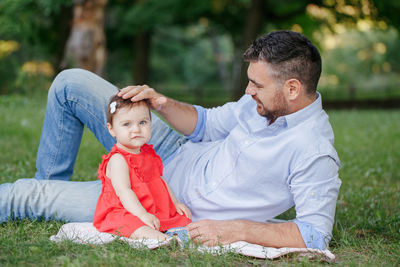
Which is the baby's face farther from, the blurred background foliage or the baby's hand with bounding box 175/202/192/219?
the blurred background foliage

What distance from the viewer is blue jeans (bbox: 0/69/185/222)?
3193 millimetres

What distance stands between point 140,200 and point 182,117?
840 millimetres

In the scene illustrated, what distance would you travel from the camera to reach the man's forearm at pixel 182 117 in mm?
3438

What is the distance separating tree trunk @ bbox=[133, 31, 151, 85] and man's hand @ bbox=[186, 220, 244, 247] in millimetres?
15527

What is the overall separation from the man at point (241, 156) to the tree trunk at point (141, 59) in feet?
48.3

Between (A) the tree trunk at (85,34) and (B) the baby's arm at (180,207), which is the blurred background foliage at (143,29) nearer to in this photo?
(A) the tree trunk at (85,34)

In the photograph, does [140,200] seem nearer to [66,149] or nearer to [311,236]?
[66,149]

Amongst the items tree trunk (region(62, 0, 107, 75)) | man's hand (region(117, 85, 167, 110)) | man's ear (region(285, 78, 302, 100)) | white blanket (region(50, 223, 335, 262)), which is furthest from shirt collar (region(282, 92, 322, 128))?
tree trunk (region(62, 0, 107, 75))

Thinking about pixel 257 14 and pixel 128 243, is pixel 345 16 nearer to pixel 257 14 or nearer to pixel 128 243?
pixel 257 14

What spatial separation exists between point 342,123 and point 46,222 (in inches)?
347

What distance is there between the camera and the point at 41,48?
1805 centimetres

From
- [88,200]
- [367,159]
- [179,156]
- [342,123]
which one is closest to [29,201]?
[88,200]

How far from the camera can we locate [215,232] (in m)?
2.79

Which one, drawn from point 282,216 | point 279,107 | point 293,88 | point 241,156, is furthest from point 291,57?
point 282,216
